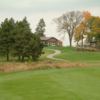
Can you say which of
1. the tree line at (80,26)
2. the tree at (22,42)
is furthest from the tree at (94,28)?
the tree at (22,42)

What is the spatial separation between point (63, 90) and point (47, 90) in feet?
2.78

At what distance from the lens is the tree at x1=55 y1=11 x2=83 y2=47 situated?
435 feet

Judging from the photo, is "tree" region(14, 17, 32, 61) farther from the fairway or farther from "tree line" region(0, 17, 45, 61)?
the fairway

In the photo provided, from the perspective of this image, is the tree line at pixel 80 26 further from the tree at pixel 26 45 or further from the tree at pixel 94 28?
the tree at pixel 26 45

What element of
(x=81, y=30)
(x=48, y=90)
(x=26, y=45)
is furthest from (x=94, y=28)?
(x=48, y=90)

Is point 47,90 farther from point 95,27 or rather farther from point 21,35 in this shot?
point 95,27

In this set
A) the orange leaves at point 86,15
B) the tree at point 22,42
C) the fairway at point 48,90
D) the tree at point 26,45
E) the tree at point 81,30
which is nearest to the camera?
the fairway at point 48,90

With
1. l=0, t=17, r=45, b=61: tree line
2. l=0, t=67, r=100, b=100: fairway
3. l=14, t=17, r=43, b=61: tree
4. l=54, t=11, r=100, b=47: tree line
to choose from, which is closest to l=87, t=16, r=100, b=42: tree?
l=54, t=11, r=100, b=47: tree line

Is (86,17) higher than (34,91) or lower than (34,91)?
higher

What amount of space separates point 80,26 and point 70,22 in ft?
49.3

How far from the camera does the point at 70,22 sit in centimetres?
13475

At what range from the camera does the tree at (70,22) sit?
133 metres

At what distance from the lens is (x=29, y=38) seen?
7512 cm

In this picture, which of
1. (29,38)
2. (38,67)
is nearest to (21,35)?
(29,38)
